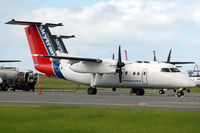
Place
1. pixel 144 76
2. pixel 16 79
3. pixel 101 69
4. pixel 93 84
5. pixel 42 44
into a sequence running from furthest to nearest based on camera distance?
pixel 16 79
pixel 42 44
pixel 93 84
pixel 101 69
pixel 144 76

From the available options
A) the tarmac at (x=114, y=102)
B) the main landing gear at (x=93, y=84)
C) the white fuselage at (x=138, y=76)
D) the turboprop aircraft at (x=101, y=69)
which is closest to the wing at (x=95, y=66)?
the turboprop aircraft at (x=101, y=69)

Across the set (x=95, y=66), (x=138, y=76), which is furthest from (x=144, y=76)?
Result: (x=95, y=66)

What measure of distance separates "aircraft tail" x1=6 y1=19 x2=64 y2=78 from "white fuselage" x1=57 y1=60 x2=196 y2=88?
1.72m

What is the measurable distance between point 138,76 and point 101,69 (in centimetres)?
412

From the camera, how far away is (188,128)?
11.2 m

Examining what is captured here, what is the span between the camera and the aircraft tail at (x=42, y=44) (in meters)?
44.3

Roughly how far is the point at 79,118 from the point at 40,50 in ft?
106

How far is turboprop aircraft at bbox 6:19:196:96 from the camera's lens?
36906 mm

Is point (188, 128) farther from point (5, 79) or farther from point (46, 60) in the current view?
point (5, 79)

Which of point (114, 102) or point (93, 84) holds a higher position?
point (93, 84)

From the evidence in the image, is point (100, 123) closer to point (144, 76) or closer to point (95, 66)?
point (144, 76)

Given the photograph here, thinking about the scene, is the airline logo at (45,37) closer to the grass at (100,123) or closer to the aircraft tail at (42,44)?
the aircraft tail at (42,44)

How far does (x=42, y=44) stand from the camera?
45.4 meters

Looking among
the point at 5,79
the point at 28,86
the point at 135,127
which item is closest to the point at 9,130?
the point at 135,127
